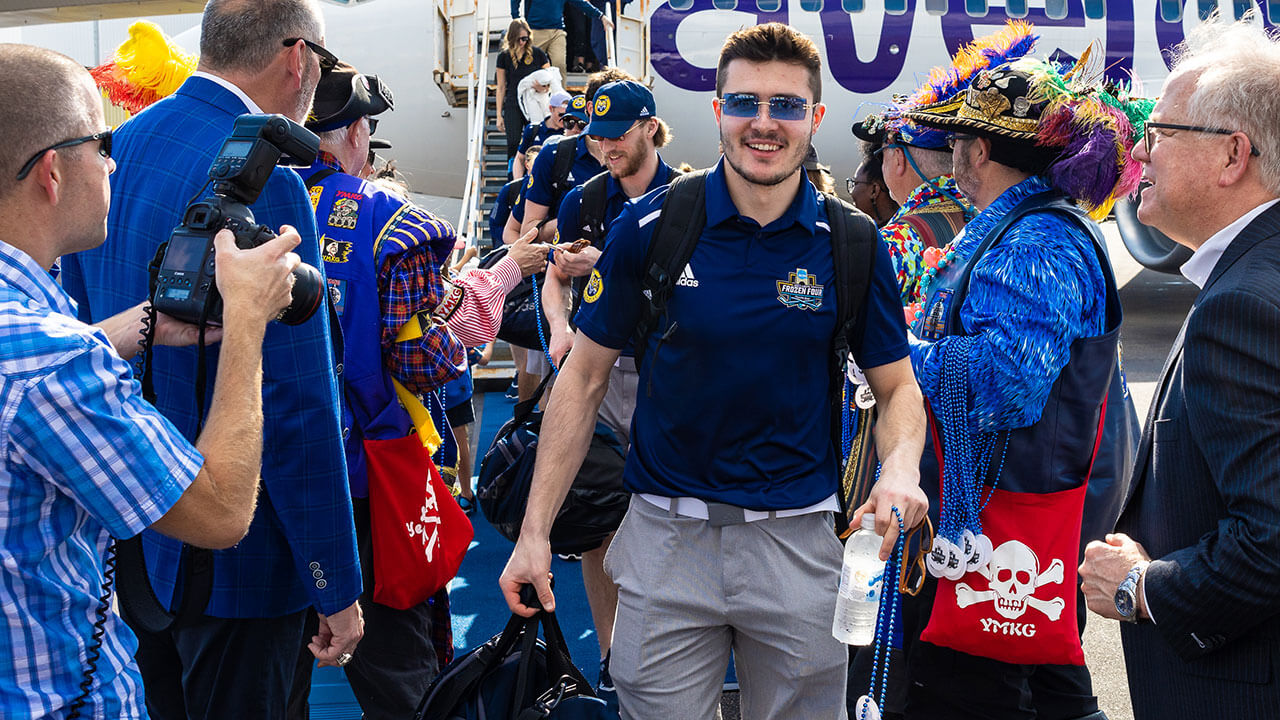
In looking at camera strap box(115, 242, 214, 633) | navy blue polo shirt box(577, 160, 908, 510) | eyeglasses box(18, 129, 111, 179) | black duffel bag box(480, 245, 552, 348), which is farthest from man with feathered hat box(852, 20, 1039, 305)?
eyeglasses box(18, 129, 111, 179)

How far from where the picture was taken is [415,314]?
2.98 m

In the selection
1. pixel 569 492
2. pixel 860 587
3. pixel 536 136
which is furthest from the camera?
pixel 536 136

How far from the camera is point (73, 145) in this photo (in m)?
1.56

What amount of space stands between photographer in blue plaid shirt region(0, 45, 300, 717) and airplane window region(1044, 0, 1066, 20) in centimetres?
1457

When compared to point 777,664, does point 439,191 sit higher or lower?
higher

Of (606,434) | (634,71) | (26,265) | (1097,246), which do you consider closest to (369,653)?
(606,434)

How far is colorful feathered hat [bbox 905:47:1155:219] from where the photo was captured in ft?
9.27

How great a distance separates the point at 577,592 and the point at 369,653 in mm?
1963

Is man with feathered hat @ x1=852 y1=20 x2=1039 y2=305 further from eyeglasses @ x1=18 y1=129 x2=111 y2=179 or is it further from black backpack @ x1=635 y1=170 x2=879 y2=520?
eyeglasses @ x1=18 y1=129 x2=111 y2=179

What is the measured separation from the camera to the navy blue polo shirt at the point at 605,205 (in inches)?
172

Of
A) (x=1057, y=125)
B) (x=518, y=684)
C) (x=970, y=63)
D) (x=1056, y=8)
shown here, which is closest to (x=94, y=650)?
(x=518, y=684)

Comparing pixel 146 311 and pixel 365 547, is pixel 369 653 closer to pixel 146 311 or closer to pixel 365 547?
pixel 365 547

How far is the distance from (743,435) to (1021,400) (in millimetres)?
802

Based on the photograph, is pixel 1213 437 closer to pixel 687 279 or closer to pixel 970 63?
pixel 687 279
